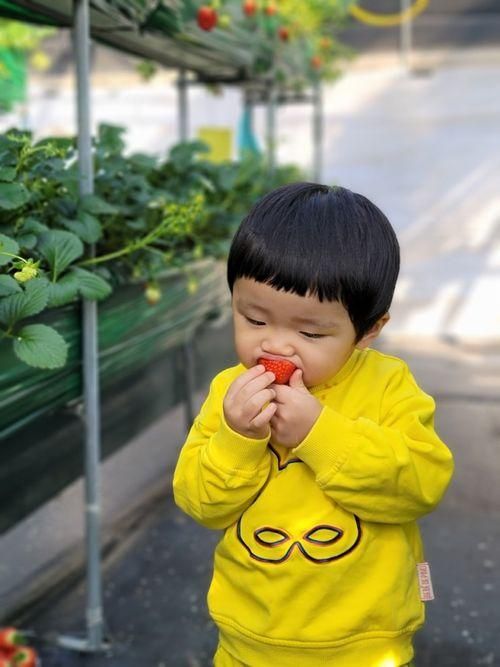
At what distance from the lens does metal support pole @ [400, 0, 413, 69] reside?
408 inches

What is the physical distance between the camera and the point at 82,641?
286cm

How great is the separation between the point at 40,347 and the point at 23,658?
1008mm

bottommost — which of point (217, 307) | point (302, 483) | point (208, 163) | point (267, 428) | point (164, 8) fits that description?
point (217, 307)

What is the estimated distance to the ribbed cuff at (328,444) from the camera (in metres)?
1.49

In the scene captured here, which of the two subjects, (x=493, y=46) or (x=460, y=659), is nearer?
(x=460, y=659)

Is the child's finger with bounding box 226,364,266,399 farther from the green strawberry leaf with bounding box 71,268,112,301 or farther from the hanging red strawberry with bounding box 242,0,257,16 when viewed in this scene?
the hanging red strawberry with bounding box 242,0,257,16

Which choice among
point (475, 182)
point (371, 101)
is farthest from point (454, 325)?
point (371, 101)

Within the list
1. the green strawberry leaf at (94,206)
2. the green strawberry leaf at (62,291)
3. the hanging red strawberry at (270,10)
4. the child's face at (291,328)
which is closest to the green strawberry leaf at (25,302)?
the green strawberry leaf at (62,291)

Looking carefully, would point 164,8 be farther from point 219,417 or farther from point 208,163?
point 219,417

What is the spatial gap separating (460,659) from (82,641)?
115 centimetres

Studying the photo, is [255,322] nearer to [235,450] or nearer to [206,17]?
[235,450]

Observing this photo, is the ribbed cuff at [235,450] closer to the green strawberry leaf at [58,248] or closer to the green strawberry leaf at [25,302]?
the green strawberry leaf at [25,302]

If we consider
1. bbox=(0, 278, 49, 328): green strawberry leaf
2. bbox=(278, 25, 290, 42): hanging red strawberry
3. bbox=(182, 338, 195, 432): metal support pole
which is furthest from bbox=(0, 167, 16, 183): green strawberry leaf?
bbox=(278, 25, 290, 42): hanging red strawberry

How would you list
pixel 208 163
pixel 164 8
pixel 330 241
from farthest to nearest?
pixel 208 163
pixel 164 8
pixel 330 241
